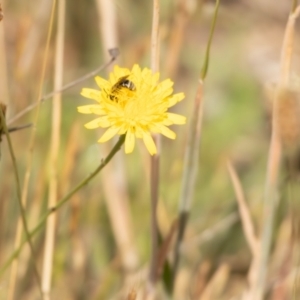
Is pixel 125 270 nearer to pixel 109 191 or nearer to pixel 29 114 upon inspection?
pixel 109 191

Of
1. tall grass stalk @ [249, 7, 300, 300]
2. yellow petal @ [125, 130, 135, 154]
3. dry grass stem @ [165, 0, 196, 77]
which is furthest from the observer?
dry grass stem @ [165, 0, 196, 77]

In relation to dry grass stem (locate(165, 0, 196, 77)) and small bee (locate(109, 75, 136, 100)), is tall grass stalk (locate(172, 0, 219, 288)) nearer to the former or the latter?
small bee (locate(109, 75, 136, 100))

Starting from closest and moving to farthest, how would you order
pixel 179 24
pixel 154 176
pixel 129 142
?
pixel 129 142 < pixel 154 176 < pixel 179 24

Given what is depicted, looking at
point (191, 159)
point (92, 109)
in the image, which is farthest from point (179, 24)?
point (92, 109)

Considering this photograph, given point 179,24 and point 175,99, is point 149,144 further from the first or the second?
point 179,24

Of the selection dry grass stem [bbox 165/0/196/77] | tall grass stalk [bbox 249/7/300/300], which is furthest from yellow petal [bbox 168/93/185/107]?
dry grass stem [bbox 165/0/196/77]

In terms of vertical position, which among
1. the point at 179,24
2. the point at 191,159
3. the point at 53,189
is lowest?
the point at 53,189

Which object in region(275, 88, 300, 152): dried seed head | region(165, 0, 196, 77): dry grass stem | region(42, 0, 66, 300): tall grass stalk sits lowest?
region(42, 0, 66, 300): tall grass stalk
